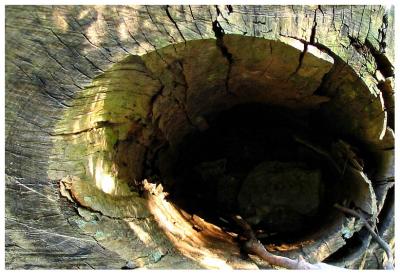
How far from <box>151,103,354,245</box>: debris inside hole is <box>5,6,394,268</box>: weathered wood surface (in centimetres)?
76

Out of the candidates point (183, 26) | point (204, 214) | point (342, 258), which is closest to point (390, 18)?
point (183, 26)

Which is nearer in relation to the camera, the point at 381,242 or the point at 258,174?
the point at 381,242

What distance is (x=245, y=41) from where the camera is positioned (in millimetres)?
1420

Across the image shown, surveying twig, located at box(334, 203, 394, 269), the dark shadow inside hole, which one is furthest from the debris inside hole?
twig, located at box(334, 203, 394, 269)

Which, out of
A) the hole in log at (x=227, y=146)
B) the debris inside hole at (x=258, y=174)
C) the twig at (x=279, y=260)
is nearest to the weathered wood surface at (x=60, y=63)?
the hole in log at (x=227, y=146)

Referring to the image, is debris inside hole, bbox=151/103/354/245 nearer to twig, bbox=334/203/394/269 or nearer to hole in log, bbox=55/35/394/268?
hole in log, bbox=55/35/394/268

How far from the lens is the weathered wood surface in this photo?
126 cm

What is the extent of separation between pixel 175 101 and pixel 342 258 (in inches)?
35.9

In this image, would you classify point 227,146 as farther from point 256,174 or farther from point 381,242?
point 381,242

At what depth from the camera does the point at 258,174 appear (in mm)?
2412

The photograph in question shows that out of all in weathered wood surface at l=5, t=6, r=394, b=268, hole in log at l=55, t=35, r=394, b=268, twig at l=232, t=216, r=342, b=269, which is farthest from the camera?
twig at l=232, t=216, r=342, b=269

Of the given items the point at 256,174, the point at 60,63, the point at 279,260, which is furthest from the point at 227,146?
the point at 60,63

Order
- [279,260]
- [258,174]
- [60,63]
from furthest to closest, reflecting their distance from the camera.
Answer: [258,174] < [279,260] < [60,63]

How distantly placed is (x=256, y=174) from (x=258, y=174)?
11 millimetres
